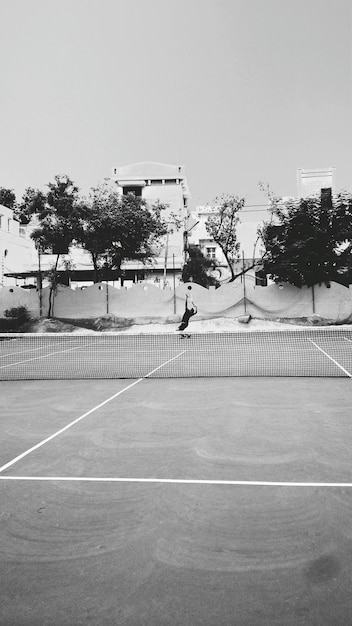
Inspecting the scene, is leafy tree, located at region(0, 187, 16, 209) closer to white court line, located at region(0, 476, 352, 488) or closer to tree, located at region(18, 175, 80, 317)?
tree, located at region(18, 175, 80, 317)

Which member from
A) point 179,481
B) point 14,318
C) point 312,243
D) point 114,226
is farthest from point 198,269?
point 179,481

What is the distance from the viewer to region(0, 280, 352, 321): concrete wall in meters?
30.2

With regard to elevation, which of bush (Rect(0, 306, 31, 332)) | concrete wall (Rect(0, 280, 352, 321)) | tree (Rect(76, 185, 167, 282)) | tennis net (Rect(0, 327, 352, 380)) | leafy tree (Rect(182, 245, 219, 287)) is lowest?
tennis net (Rect(0, 327, 352, 380))

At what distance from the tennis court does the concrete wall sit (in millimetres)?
20844

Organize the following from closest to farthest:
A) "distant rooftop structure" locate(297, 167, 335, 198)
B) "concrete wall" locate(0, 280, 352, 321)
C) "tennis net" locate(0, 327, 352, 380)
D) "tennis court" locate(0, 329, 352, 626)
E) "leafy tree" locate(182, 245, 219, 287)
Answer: "tennis court" locate(0, 329, 352, 626) → "tennis net" locate(0, 327, 352, 380) → "concrete wall" locate(0, 280, 352, 321) → "leafy tree" locate(182, 245, 219, 287) → "distant rooftop structure" locate(297, 167, 335, 198)

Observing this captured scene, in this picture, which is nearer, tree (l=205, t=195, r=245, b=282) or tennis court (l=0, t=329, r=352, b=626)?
tennis court (l=0, t=329, r=352, b=626)

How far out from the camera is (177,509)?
13.5 feet

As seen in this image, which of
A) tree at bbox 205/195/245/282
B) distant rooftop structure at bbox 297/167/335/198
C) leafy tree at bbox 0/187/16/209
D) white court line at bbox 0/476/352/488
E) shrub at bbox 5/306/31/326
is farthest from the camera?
leafy tree at bbox 0/187/16/209

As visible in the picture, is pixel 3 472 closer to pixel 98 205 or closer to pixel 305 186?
pixel 98 205

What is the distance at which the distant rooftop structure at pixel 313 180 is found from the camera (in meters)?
51.1

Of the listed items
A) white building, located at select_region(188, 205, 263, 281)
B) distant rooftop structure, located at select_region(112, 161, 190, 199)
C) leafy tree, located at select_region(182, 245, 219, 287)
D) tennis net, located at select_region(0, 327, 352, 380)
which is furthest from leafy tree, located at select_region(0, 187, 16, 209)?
tennis net, located at select_region(0, 327, 352, 380)

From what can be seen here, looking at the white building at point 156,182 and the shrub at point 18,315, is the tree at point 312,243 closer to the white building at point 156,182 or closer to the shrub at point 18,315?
the shrub at point 18,315

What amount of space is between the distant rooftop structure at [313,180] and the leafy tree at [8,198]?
3332 centimetres

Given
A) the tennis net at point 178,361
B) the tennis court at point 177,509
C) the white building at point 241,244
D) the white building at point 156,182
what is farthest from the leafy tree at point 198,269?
the tennis court at point 177,509
